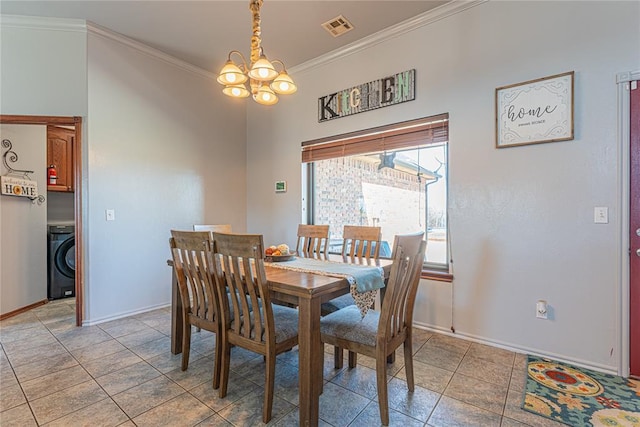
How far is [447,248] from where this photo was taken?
9.12ft

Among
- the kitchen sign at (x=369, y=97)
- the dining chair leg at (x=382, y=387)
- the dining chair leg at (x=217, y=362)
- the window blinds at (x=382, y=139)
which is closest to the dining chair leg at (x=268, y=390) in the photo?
the dining chair leg at (x=217, y=362)

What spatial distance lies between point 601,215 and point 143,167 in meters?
4.17

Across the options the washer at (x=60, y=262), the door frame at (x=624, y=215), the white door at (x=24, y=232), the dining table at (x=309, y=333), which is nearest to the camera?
the dining table at (x=309, y=333)

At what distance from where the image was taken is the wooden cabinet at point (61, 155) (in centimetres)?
402

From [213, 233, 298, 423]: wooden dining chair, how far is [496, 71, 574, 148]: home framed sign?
2150 millimetres

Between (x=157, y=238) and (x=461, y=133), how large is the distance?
342 centimetres

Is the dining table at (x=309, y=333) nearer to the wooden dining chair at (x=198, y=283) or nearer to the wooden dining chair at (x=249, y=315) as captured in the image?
the wooden dining chair at (x=249, y=315)

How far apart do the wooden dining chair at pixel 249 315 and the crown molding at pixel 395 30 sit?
2.63 m

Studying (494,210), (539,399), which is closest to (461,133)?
(494,210)

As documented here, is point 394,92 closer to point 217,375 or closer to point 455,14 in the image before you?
point 455,14

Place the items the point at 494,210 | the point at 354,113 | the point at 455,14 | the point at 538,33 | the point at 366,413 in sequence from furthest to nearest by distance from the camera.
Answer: the point at 354,113
the point at 455,14
the point at 494,210
the point at 538,33
the point at 366,413

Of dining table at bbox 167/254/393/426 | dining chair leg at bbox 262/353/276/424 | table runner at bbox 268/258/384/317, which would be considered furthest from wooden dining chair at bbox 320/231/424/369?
dining chair leg at bbox 262/353/276/424

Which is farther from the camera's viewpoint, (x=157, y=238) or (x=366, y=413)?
(x=157, y=238)

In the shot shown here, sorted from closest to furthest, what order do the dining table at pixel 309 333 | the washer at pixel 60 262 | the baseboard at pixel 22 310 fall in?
the dining table at pixel 309 333, the baseboard at pixel 22 310, the washer at pixel 60 262
